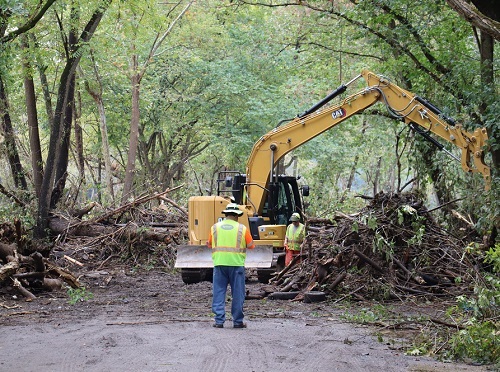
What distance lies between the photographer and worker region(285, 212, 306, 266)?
17.3m

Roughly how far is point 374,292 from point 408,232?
1507 millimetres

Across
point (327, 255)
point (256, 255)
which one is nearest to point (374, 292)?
point (327, 255)

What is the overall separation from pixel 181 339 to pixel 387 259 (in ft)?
18.8

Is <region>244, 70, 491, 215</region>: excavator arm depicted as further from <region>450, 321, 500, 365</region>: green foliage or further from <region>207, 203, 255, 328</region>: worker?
<region>450, 321, 500, 365</region>: green foliage

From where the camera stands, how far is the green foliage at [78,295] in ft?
48.3

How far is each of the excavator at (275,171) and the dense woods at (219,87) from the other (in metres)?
0.62

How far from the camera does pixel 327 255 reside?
15.5m

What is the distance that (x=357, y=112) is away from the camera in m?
17.9

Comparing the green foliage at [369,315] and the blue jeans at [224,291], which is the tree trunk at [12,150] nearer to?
the green foliage at [369,315]

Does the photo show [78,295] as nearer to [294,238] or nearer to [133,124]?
[294,238]

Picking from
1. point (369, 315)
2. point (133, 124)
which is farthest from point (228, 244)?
point (133, 124)

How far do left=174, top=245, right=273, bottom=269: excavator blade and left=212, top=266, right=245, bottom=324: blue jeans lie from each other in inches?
193

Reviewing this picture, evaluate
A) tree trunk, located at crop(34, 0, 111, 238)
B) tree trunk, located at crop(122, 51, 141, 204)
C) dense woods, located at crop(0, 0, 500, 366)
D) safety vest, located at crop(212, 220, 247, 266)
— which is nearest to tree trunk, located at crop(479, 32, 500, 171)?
dense woods, located at crop(0, 0, 500, 366)

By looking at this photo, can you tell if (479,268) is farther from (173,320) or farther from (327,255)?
(173,320)
